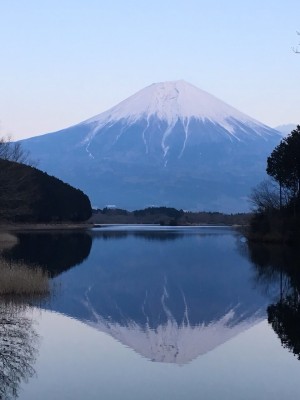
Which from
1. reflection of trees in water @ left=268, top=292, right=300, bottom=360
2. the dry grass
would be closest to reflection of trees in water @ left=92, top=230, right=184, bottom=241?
the dry grass

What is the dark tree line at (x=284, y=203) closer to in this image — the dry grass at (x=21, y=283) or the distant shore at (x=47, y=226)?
the dry grass at (x=21, y=283)

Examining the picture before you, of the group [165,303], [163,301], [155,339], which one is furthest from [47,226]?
[155,339]

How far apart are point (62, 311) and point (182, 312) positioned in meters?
2.88

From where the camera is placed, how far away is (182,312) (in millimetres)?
17031

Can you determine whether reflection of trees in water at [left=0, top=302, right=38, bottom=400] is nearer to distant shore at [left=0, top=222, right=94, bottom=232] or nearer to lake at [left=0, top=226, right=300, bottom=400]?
lake at [left=0, top=226, right=300, bottom=400]

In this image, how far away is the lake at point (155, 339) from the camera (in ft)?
30.9

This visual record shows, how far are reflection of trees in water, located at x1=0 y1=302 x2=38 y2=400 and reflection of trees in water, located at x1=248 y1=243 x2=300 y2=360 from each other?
4.40 m

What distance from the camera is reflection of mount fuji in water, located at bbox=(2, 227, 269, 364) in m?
13.5

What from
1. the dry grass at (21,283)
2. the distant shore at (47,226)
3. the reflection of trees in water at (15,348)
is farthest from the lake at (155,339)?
the distant shore at (47,226)

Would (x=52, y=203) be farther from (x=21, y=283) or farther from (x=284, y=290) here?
(x=21, y=283)

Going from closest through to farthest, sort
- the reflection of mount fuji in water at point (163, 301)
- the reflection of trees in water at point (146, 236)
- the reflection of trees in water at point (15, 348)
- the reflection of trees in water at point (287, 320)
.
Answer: the reflection of trees in water at point (15, 348) → the reflection of trees in water at point (287, 320) → the reflection of mount fuji in water at point (163, 301) → the reflection of trees in water at point (146, 236)

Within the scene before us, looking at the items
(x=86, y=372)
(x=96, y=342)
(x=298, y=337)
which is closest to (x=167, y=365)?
(x=86, y=372)

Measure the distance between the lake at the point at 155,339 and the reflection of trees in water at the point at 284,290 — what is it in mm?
51

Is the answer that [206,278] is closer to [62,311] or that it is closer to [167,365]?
[62,311]
